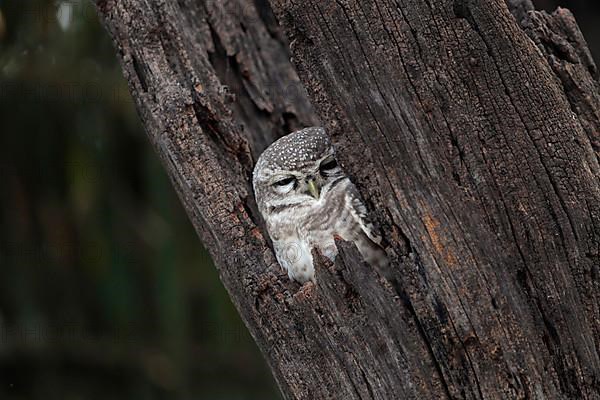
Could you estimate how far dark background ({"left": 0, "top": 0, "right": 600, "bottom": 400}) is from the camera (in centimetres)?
726

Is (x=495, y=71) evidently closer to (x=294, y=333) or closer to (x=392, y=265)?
(x=392, y=265)

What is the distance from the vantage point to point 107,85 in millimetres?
7332

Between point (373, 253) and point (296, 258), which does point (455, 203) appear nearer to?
point (373, 253)

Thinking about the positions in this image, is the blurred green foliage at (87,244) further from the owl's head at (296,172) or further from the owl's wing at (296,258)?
the owl's wing at (296,258)

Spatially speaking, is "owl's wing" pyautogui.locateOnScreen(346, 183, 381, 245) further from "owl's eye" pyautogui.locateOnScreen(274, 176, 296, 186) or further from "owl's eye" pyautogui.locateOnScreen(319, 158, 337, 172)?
"owl's eye" pyautogui.locateOnScreen(274, 176, 296, 186)

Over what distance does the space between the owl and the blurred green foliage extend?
2.83 metres

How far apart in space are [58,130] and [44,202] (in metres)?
0.57

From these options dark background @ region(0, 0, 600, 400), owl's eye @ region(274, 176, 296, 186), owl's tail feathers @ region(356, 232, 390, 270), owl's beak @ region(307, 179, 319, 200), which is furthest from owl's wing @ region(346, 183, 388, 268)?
dark background @ region(0, 0, 600, 400)

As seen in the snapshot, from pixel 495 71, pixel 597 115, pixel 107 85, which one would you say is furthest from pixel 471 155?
pixel 107 85

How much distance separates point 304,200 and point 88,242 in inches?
131

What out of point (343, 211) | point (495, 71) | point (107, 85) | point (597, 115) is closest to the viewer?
point (495, 71)

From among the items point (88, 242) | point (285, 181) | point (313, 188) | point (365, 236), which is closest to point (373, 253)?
point (365, 236)

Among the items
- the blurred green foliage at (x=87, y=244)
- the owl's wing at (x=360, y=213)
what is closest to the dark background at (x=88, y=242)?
the blurred green foliage at (x=87, y=244)

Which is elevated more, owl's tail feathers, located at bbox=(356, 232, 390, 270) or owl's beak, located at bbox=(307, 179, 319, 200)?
owl's beak, located at bbox=(307, 179, 319, 200)
